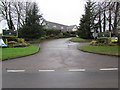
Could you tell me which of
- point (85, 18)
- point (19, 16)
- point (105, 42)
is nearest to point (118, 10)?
point (105, 42)

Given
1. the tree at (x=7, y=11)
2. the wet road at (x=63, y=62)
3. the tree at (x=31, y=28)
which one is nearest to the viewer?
the wet road at (x=63, y=62)

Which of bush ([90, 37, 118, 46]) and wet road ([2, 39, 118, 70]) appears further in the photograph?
bush ([90, 37, 118, 46])

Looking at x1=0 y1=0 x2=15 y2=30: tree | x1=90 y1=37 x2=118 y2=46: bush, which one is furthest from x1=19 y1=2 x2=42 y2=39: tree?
x1=90 y1=37 x2=118 y2=46: bush

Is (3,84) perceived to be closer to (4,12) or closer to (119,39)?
(119,39)

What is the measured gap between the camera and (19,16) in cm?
2897

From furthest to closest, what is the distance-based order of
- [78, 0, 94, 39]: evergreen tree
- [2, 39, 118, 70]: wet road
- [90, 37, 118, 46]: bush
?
[78, 0, 94, 39]: evergreen tree < [90, 37, 118, 46]: bush < [2, 39, 118, 70]: wet road

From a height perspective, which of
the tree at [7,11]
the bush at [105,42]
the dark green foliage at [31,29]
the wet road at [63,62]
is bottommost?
the wet road at [63,62]

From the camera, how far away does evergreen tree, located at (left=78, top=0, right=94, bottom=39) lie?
80.1 feet

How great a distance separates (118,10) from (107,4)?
13.2 ft

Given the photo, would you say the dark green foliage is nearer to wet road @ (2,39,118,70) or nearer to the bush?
the bush

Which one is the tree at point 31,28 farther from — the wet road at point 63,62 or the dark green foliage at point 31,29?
the wet road at point 63,62

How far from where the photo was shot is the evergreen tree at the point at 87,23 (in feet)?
80.1

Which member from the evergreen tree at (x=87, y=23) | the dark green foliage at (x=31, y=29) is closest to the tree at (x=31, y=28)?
the dark green foliage at (x=31, y=29)

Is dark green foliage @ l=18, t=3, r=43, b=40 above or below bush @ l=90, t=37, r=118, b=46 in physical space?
above
